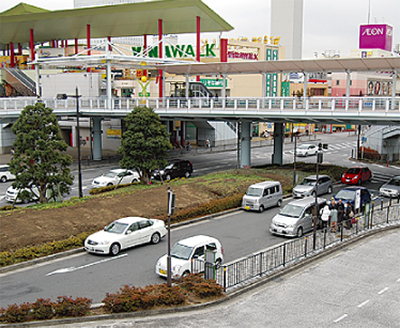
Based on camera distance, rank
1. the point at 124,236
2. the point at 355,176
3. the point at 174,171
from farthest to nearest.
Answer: the point at 174,171 → the point at 355,176 → the point at 124,236

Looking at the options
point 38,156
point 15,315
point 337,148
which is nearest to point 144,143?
point 38,156

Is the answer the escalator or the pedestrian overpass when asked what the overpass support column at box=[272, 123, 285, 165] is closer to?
the pedestrian overpass

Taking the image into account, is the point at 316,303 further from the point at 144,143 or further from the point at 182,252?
the point at 144,143

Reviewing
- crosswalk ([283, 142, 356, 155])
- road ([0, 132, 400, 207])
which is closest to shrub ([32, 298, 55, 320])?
road ([0, 132, 400, 207])

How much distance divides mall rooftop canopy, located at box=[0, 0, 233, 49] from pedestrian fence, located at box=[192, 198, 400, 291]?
106 feet

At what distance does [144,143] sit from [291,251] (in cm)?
1655

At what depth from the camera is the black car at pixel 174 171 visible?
123 ft

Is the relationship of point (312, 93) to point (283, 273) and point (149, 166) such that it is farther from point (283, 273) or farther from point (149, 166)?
point (283, 273)

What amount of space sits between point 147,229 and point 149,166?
41.2 feet

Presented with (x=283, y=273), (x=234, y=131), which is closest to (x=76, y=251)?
(x=283, y=273)

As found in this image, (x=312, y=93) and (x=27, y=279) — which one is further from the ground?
(x=312, y=93)

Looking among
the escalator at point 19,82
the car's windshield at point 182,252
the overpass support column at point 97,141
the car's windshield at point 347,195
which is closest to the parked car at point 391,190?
the car's windshield at point 347,195

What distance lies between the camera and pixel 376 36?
10138cm

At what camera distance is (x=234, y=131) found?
65625 mm
